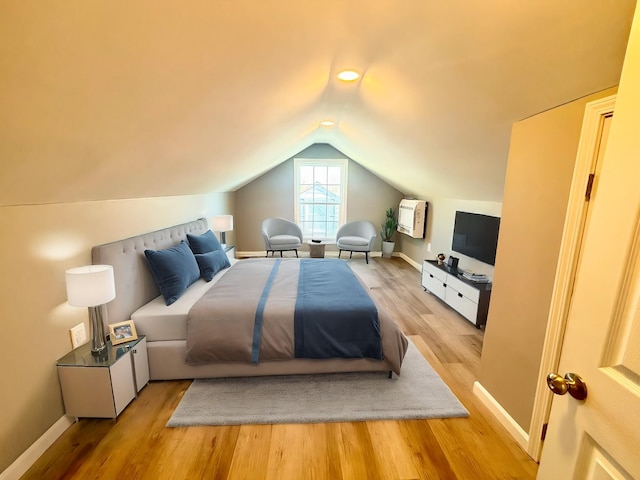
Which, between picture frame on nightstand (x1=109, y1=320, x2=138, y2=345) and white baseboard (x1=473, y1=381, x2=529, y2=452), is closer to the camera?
white baseboard (x1=473, y1=381, x2=529, y2=452)

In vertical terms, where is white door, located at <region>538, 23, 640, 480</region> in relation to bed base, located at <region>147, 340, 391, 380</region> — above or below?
above

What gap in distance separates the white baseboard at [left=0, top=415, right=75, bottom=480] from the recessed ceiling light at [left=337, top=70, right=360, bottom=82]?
2.86 meters

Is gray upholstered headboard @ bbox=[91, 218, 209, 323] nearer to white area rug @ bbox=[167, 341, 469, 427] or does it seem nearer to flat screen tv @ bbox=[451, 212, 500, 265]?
white area rug @ bbox=[167, 341, 469, 427]

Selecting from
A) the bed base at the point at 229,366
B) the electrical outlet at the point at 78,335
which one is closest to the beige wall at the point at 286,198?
the bed base at the point at 229,366

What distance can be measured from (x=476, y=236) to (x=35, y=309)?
3.90 metres

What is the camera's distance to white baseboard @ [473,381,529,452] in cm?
167

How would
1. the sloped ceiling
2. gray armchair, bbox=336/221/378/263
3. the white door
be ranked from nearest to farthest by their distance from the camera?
1. the white door
2. the sloped ceiling
3. gray armchair, bbox=336/221/378/263

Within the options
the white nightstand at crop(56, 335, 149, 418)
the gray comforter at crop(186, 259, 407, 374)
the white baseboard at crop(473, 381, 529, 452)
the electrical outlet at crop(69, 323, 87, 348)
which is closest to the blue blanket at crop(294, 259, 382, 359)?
the gray comforter at crop(186, 259, 407, 374)

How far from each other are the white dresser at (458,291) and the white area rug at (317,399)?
104 cm

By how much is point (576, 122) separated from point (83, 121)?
7.34 feet

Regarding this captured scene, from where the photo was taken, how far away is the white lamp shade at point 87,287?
159cm

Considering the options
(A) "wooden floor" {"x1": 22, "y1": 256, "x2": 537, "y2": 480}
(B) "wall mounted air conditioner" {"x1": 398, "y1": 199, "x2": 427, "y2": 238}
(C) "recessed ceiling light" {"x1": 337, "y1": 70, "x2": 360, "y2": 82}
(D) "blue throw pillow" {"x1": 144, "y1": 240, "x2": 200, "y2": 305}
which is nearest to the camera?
(A) "wooden floor" {"x1": 22, "y1": 256, "x2": 537, "y2": 480}

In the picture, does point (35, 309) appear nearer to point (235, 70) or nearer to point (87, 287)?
point (87, 287)

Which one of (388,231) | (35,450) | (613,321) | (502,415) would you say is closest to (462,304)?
(502,415)
